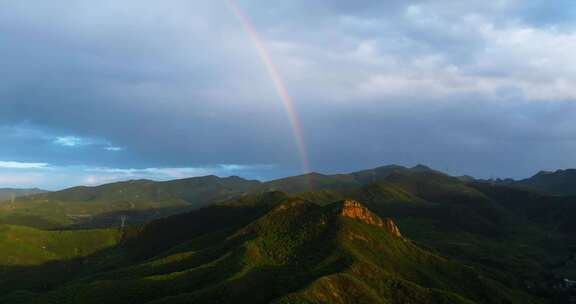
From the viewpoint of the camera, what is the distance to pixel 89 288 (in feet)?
566

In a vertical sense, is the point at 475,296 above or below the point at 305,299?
below

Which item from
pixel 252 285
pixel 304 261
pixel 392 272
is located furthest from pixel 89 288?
pixel 392 272

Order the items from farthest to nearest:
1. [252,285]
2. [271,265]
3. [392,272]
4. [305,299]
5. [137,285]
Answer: [392,272] → [271,265] → [137,285] → [252,285] → [305,299]

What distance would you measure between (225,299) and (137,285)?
3904 cm

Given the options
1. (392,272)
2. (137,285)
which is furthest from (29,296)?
(392,272)

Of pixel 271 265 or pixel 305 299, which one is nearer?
pixel 305 299

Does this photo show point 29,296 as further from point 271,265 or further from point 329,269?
point 329,269

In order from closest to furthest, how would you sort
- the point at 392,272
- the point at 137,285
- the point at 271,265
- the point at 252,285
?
the point at 252,285
the point at 137,285
the point at 271,265
the point at 392,272

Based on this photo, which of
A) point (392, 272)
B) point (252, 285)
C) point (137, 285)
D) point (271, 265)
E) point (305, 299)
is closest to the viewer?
point (305, 299)

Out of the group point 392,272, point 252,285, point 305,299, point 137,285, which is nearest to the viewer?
point 305,299

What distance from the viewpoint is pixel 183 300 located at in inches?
5743

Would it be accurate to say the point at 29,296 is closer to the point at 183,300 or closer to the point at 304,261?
the point at 183,300

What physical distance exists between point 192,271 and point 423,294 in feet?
253

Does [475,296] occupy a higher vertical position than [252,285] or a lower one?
lower
